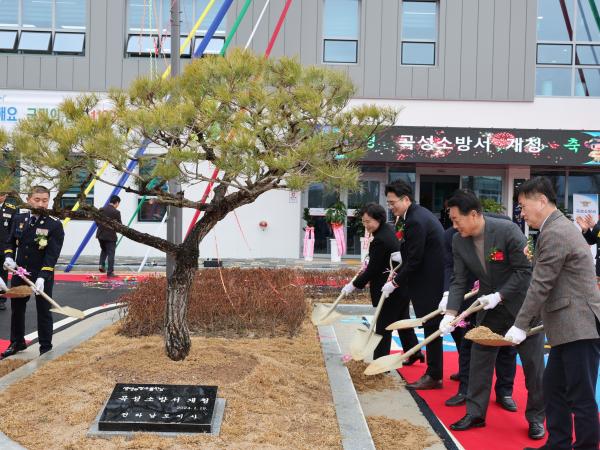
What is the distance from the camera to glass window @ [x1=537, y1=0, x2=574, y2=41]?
16.5 meters

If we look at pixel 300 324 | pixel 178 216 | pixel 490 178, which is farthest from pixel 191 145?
pixel 490 178

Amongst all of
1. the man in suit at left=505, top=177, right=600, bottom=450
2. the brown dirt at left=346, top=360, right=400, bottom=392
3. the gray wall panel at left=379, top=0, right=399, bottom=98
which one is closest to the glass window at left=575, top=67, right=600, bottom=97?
the gray wall panel at left=379, top=0, right=399, bottom=98

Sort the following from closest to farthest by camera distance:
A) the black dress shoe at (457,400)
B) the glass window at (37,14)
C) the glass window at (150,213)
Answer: the black dress shoe at (457,400), the glass window at (37,14), the glass window at (150,213)

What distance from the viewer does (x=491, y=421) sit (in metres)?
4.71

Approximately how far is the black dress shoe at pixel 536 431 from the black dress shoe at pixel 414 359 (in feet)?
7.07

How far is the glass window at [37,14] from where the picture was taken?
16.6 meters

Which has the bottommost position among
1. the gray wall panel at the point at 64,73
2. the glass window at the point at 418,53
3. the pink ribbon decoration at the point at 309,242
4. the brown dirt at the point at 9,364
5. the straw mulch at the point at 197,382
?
the brown dirt at the point at 9,364

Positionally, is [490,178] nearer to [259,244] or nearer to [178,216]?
[259,244]

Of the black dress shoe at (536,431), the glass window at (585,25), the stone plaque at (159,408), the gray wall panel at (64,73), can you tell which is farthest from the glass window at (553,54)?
the stone plaque at (159,408)

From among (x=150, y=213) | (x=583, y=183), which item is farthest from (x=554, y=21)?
(x=150, y=213)

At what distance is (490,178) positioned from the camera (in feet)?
56.2

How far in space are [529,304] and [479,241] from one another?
104 centimetres

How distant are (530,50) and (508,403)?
13258 mm

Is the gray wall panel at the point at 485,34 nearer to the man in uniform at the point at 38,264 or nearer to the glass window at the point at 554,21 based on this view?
the glass window at the point at 554,21
